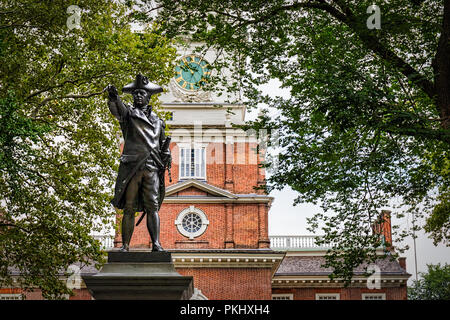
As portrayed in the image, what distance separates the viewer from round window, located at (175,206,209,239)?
32037mm

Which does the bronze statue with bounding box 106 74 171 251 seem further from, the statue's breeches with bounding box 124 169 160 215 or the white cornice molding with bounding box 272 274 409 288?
the white cornice molding with bounding box 272 274 409 288

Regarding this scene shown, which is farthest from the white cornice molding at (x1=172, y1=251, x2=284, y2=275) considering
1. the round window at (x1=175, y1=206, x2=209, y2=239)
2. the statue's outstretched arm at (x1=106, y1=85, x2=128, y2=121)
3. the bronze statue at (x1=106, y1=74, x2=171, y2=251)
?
the statue's outstretched arm at (x1=106, y1=85, x2=128, y2=121)

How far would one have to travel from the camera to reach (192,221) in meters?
32.2

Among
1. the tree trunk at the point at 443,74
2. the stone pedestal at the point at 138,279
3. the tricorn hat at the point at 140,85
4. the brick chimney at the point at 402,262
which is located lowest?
the stone pedestal at the point at 138,279

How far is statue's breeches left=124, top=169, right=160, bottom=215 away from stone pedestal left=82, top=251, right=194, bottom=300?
78 cm

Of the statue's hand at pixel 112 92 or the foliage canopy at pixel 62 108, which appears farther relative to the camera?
the foliage canopy at pixel 62 108

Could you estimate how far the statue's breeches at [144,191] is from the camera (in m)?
8.65

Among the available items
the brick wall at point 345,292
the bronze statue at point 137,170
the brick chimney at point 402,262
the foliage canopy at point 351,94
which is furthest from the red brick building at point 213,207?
the bronze statue at point 137,170

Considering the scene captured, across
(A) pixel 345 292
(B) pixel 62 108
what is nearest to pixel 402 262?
(A) pixel 345 292

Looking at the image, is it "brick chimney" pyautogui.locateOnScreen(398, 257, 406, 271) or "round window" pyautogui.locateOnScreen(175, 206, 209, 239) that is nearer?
"round window" pyautogui.locateOnScreen(175, 206, 209, 239)

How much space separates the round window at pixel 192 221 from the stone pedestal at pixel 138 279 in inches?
942

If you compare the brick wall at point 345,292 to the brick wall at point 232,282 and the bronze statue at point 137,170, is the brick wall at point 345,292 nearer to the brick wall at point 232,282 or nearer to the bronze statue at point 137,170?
the brick wall at point 232,282

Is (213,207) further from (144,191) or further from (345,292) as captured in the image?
(144,191)

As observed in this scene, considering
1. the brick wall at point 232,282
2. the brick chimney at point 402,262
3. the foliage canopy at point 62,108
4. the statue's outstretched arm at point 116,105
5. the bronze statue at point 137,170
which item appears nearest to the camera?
the statue's outstretched arm at point 116,105
